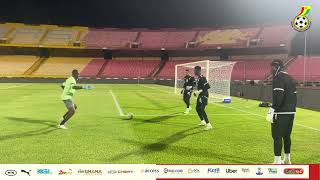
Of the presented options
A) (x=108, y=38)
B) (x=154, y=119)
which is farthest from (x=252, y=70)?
(x=154, y=119)

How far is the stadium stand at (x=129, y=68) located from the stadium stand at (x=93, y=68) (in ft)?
4.45

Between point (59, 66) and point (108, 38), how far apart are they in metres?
12.4

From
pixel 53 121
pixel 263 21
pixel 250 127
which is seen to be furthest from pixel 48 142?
pixel 263 21

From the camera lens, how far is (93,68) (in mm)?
72312

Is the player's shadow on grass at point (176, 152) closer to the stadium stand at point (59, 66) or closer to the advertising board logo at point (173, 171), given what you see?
the advertising board logo at point (173, 171)

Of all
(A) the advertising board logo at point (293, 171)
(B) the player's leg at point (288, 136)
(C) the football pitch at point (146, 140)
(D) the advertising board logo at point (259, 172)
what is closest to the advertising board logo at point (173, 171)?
(D) the advertising board logo at point (259, 172)

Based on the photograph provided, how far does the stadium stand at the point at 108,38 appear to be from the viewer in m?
75.2

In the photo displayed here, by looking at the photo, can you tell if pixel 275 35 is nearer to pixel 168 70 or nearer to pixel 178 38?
pixel 178 38

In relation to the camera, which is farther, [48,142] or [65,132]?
[65,132]

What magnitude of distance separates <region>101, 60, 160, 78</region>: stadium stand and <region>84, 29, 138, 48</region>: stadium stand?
12.0 ft

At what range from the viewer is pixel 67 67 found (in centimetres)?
7138

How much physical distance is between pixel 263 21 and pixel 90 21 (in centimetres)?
3572

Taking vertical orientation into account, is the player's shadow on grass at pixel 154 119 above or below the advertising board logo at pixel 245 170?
below

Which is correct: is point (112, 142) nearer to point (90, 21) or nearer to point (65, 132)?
point (65, 132)
